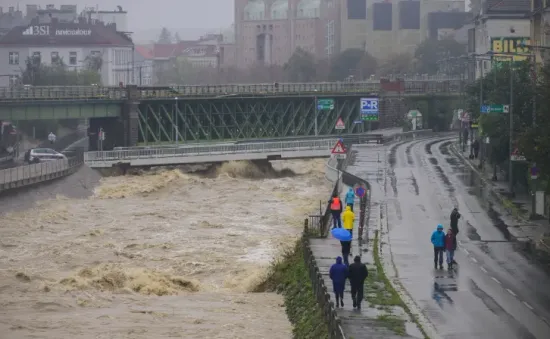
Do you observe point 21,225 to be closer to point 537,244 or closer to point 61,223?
point 61,223

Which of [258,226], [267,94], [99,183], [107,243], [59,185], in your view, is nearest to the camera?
[107,243]

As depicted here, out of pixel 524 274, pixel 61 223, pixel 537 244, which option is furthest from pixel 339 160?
pixel 524 274

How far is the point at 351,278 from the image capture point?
32531mm

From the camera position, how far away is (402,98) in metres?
135

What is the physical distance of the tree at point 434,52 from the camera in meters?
192

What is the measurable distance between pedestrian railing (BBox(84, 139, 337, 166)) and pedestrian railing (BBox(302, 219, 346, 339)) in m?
50.2

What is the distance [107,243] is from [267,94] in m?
66.4

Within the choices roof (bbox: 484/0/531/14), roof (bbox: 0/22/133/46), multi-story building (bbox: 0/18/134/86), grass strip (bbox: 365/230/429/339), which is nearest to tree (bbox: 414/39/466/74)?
multi-story building (bbox: 0/18/134/86)

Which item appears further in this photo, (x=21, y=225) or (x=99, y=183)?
(x=99, y=183)

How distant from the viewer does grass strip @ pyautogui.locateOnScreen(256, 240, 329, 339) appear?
32.3 m

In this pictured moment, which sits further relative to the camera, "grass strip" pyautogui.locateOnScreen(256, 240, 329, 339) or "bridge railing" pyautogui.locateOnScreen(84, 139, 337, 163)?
"bridge railing" pyautogui.locateOnScreen(84, 139, 337, 163)

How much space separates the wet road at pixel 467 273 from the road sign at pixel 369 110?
50525 millimetres

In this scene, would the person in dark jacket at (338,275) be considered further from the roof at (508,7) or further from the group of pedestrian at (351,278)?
the roof at (508,7)

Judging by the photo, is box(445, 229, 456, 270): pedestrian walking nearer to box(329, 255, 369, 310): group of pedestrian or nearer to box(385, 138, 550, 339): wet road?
box(385, 138, 550, 339): wet road
